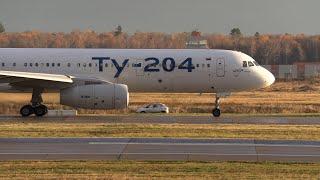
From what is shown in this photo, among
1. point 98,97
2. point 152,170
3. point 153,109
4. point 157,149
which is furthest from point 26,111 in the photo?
point 152,170

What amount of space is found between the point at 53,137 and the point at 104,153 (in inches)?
161

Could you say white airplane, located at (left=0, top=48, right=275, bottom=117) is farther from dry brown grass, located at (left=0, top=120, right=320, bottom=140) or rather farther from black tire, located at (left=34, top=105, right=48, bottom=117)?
dry brown grass, located at (left=0, top=120, right=320, bottom=140)

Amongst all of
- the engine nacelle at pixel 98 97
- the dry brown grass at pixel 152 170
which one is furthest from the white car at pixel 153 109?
the dry brown grass at pixel 152 170

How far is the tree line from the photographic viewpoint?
367 feet

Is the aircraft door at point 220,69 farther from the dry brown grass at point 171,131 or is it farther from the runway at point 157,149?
the runway at point 157,149

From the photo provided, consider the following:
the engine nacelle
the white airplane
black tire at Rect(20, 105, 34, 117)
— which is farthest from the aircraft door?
black tire at Rect(20, 105, 34, 117)

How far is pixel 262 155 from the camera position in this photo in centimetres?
1736

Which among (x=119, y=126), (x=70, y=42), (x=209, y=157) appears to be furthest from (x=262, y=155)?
(x=70, y=42)

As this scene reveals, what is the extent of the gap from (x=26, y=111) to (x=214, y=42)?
120728 millimetres

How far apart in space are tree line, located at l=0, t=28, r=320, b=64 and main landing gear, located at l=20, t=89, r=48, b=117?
229 ft

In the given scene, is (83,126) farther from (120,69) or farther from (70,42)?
(70,42)

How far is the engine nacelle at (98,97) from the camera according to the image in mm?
30516

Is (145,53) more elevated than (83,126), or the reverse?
(145,53)

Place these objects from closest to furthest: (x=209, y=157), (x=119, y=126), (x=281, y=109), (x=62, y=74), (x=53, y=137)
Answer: (x=209, y=157)
(x=53, y=137)
(x=119, y=126)
(x=62, y=74)
(x=281, y=109)
